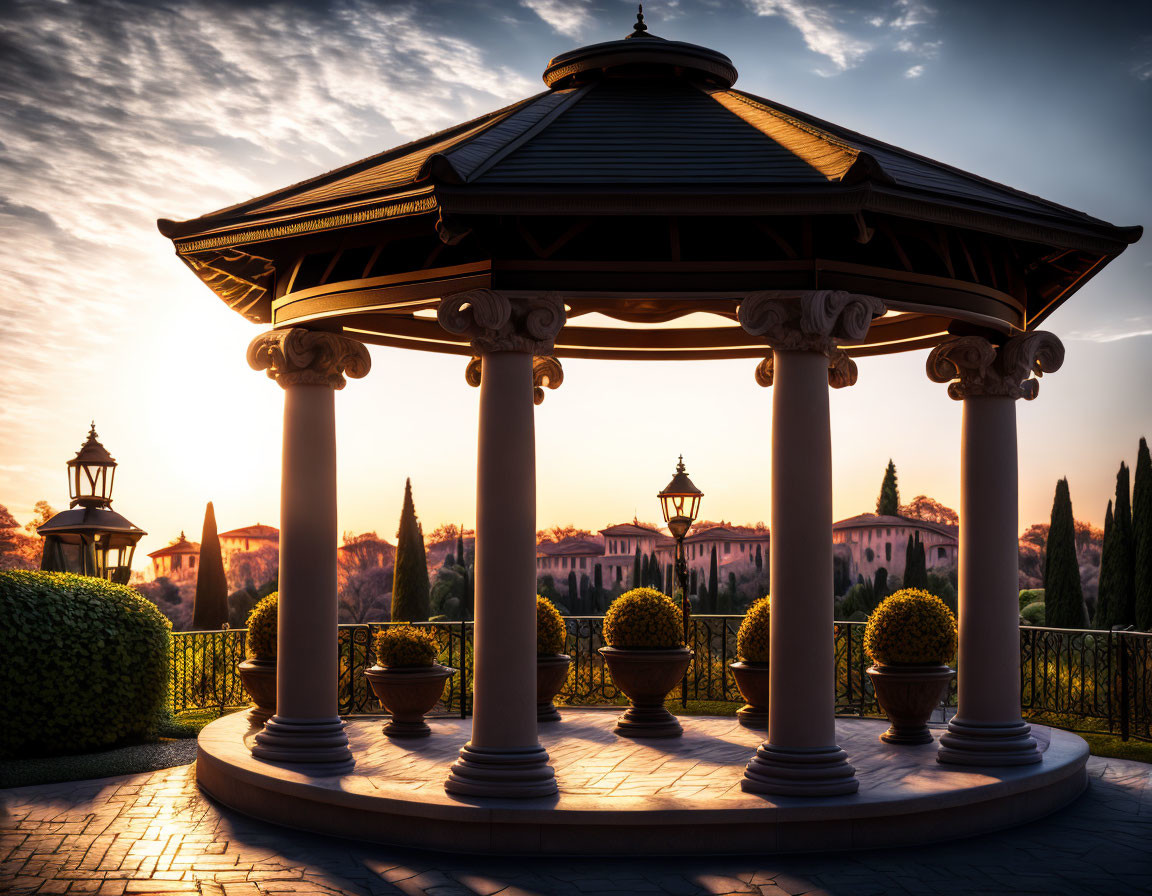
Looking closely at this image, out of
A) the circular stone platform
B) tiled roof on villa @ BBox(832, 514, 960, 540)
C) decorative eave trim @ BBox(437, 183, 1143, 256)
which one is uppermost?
decorative eave trim @ BBox(437, 183, 1143, 256)

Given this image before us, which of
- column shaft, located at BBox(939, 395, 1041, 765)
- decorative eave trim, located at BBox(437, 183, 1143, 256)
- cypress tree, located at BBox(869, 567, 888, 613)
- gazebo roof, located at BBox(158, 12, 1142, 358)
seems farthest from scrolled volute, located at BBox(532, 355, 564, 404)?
cypress tree, located at BBox(869, 567, 888, 613)

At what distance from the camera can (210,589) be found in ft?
128

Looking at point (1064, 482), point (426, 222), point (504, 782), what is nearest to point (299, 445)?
point (426, 222)

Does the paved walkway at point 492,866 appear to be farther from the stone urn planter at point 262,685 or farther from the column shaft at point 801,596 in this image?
the stone urn planter at point 262,685


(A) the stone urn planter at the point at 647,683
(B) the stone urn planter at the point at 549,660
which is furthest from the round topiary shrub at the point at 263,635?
(A) the stone urn planter at the point at 647,683

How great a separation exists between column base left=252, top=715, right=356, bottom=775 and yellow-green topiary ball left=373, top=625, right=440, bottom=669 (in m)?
2.49

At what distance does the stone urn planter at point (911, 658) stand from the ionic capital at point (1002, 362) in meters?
2.85

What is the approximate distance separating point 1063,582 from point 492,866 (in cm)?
3074

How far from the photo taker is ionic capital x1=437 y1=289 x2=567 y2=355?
38.0ft

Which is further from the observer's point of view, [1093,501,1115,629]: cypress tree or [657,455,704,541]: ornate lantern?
[1093,501,1115,629]: cypress tree

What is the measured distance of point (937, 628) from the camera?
15.3 meters

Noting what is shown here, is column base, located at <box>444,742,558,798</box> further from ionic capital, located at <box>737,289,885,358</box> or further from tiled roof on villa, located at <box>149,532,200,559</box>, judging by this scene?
tiled roof on villa, located at <box>149,532,200,559</box>

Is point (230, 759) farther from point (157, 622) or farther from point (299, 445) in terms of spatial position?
point (157, 622)

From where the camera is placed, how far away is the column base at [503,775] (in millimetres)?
11258
